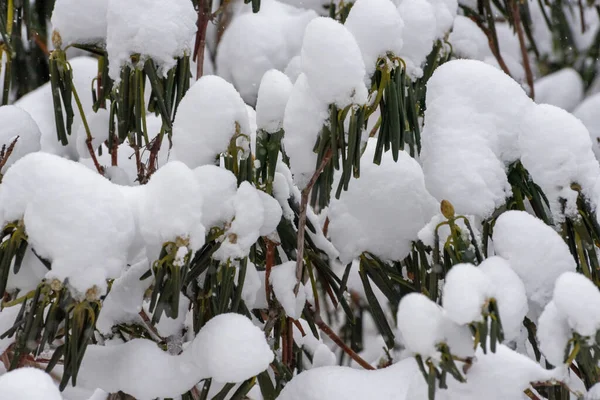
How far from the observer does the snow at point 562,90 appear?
94.1 inches

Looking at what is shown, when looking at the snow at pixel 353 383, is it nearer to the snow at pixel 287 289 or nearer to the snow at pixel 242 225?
the snow at pixel 287 289

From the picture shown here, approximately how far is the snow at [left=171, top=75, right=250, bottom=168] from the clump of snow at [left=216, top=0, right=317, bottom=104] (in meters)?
0.81

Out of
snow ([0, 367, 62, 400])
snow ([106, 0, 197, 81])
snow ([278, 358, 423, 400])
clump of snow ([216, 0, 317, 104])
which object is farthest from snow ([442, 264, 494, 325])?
clump of snow ([216, 0, 317, 104])

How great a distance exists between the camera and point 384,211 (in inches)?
41.8

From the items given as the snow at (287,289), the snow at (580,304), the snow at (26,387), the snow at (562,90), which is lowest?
the snow at (287,289)

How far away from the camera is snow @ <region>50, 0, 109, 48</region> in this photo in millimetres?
1129

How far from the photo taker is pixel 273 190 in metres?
1.04

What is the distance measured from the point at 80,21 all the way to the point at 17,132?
202 millimetres

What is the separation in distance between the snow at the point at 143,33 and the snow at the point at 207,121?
11cm

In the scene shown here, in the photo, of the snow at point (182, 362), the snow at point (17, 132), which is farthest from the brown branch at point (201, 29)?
the snow at point (182, 362)

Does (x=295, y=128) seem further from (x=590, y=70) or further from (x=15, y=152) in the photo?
(x=590, y=70)

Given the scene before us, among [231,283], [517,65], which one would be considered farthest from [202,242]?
[517,65]

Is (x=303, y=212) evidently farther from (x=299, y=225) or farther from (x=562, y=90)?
(x=562, y=90)

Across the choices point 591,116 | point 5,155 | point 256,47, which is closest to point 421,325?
point 5,155
